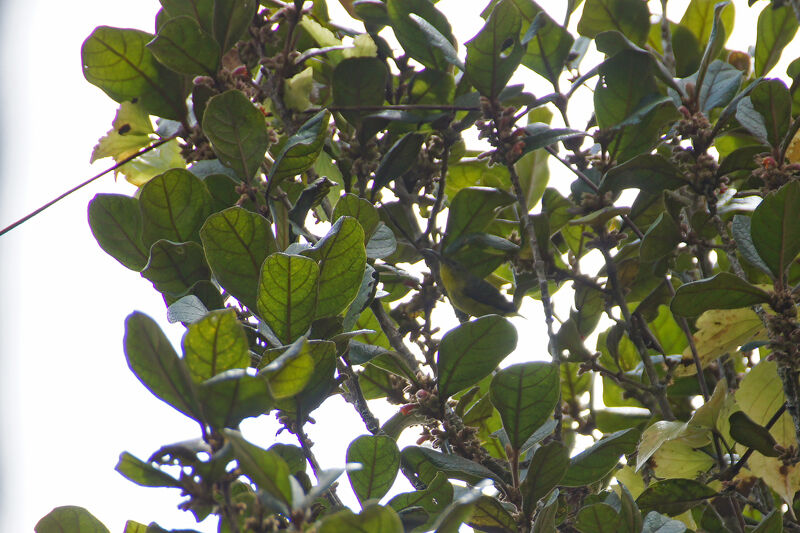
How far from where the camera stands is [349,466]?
0.56 m

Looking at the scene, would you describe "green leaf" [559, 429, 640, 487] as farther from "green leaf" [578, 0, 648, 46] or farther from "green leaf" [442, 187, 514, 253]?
"green leaf" [578, 0, 648, 46]

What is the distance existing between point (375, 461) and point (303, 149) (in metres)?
0.38

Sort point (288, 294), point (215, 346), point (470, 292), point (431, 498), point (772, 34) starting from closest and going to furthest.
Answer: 1. point (215, 346)
2. point (288, 294)
3. point (431, 498)
4. point (470, 292)
5. point (772, 34)

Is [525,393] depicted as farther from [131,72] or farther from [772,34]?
[772,34]

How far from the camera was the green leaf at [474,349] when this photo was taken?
951mm

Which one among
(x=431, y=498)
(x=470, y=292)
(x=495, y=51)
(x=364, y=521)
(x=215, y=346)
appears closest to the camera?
(x=364, y=521)

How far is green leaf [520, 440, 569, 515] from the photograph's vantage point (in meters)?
0.88

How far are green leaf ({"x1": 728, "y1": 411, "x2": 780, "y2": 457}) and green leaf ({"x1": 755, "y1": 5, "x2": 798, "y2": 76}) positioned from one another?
0.68 m

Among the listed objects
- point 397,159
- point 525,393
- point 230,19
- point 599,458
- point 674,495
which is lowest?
point 674,495

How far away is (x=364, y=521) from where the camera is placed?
551mm

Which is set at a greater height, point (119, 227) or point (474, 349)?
point (119, 227)

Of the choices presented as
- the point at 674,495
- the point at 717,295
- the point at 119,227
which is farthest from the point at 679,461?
the point at 119,227

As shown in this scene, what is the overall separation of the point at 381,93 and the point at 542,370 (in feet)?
1.76

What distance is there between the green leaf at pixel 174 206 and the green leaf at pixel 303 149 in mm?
95
